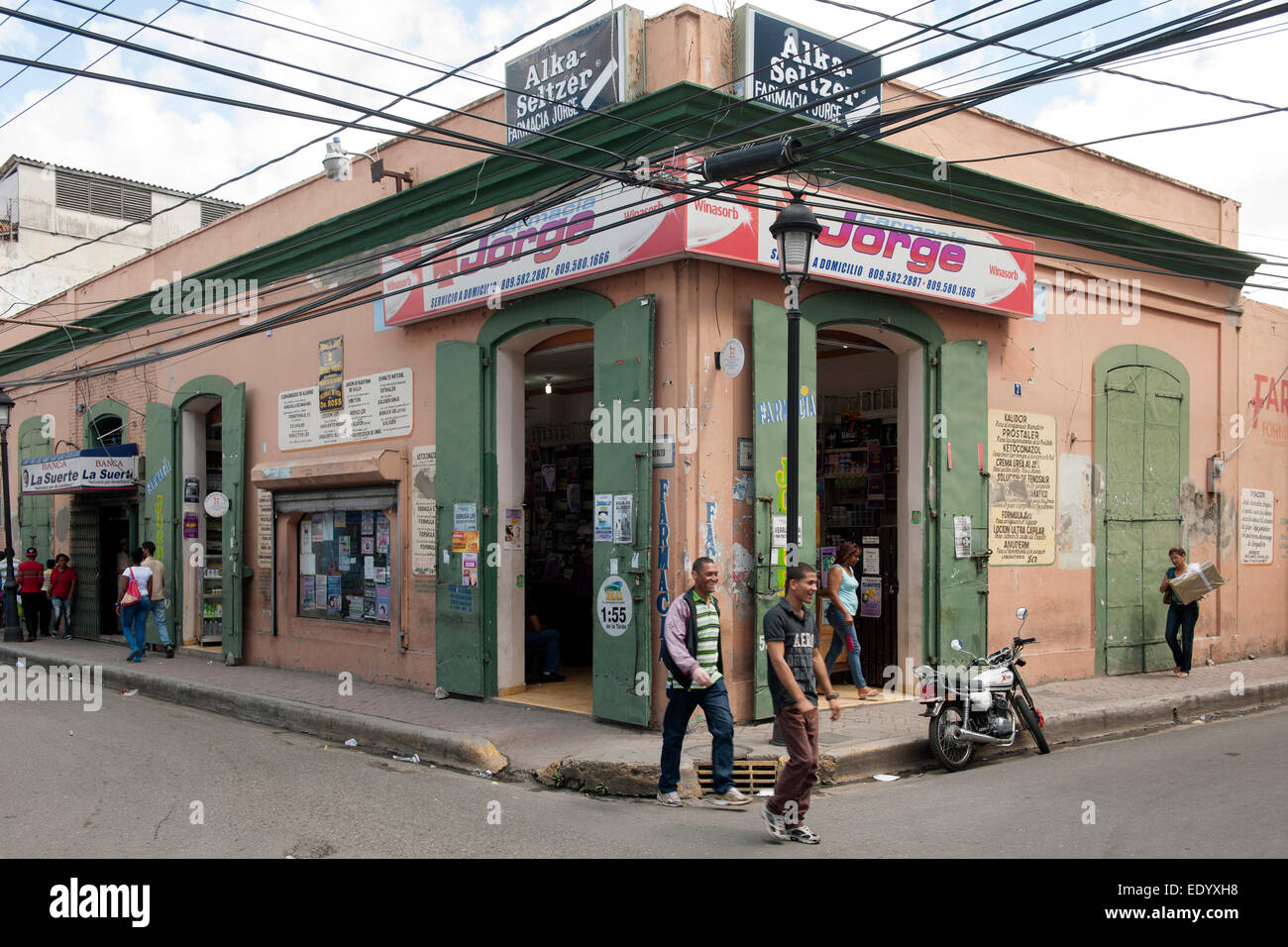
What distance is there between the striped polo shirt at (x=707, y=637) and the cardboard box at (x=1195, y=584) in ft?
26.8

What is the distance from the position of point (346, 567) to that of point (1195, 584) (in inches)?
423

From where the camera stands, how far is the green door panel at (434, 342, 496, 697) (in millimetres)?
11750

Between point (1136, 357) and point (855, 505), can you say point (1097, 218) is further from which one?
point (855, 505)

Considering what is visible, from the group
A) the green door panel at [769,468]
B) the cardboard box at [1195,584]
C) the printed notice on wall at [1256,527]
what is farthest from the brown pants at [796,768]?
the printed notice on wall at [1256,527]

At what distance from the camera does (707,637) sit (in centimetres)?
780

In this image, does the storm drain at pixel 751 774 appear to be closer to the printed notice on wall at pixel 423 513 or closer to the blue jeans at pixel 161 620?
the printed notice on wall at pixel 423 513

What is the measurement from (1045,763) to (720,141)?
6287mm

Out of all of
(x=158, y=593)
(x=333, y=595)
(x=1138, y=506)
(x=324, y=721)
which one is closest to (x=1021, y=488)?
(x=1138, y=506)

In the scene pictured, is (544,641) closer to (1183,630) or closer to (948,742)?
(948,742)

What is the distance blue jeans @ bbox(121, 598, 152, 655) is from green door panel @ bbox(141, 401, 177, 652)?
68cm

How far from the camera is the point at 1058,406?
1294 cm

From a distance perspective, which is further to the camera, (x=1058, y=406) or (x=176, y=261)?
(x=176, y=261)

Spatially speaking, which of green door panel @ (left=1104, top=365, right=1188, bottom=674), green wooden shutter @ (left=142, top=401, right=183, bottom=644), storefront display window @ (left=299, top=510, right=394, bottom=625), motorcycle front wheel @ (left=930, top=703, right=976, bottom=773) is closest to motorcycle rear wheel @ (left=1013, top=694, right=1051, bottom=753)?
motorcycle front wheel @ (left=930, top=703, right=976, bottom=773)
